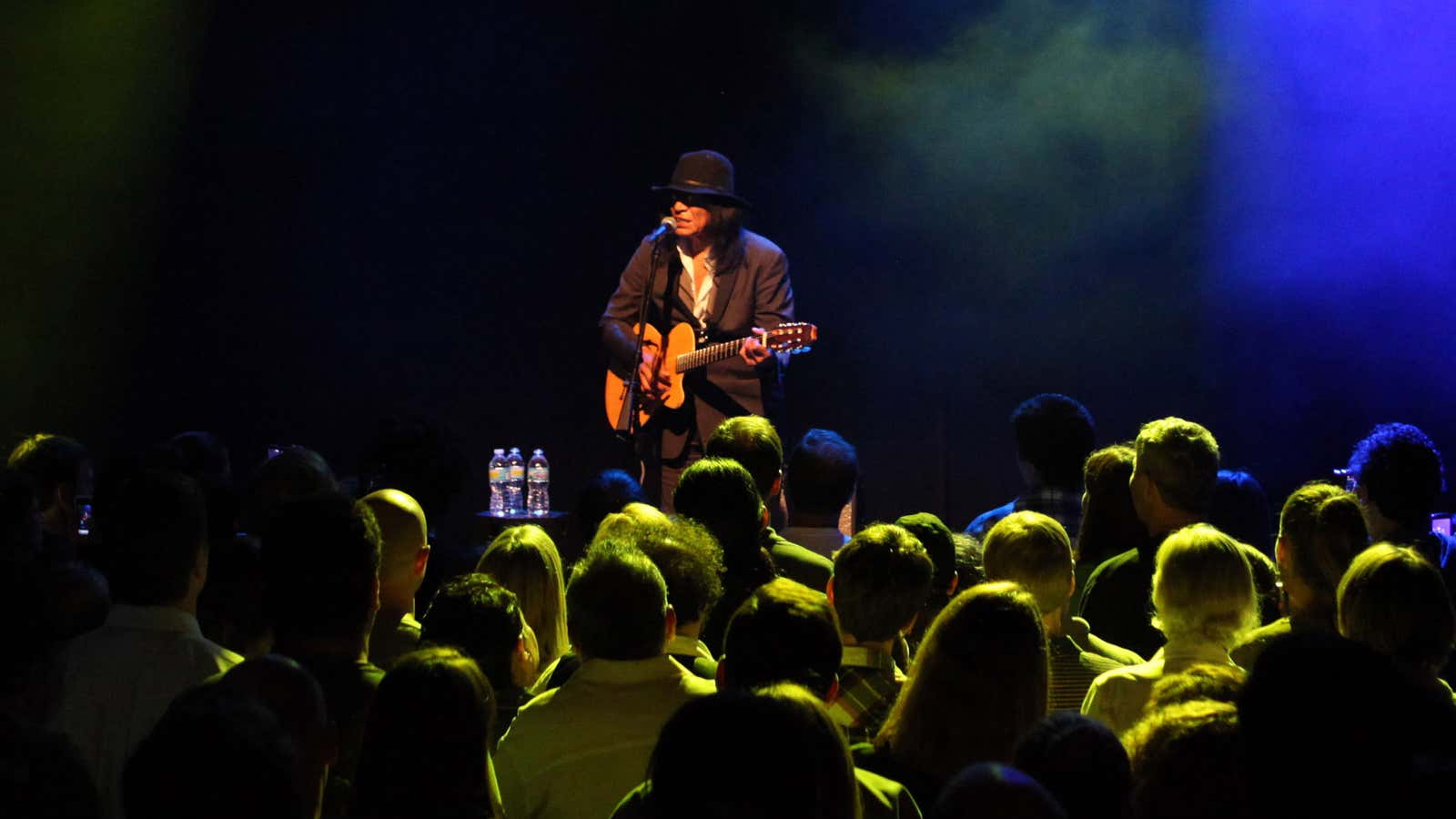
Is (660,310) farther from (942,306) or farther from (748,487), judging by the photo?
(748,487)

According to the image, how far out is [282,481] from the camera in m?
3.50

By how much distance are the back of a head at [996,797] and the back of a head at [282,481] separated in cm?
247

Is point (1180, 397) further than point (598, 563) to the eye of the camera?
Yes

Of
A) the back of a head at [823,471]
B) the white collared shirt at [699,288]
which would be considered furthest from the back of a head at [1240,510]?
the white collared shirt at [699,288]

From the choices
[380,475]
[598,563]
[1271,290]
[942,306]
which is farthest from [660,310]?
[598,563]

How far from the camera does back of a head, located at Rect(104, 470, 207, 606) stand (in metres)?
2.41

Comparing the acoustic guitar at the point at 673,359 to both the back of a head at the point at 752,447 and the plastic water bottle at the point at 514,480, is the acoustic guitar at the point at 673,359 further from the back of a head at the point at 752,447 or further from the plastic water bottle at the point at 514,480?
the back of a head at the point at 752,447

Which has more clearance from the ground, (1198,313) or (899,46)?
(899,46)

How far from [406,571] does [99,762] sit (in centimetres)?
88

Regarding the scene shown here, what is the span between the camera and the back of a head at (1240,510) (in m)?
4.43

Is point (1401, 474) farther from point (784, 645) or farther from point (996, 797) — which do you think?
point (996, 797)

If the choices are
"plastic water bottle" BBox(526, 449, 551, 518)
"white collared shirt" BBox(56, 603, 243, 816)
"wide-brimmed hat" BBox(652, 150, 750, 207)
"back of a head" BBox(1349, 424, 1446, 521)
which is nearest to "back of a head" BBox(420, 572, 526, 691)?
"white collared shirt" BBox(56, 603, 243, 816)

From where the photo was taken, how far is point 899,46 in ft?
28.0

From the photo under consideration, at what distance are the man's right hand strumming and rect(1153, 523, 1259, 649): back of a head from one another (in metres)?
4.87
